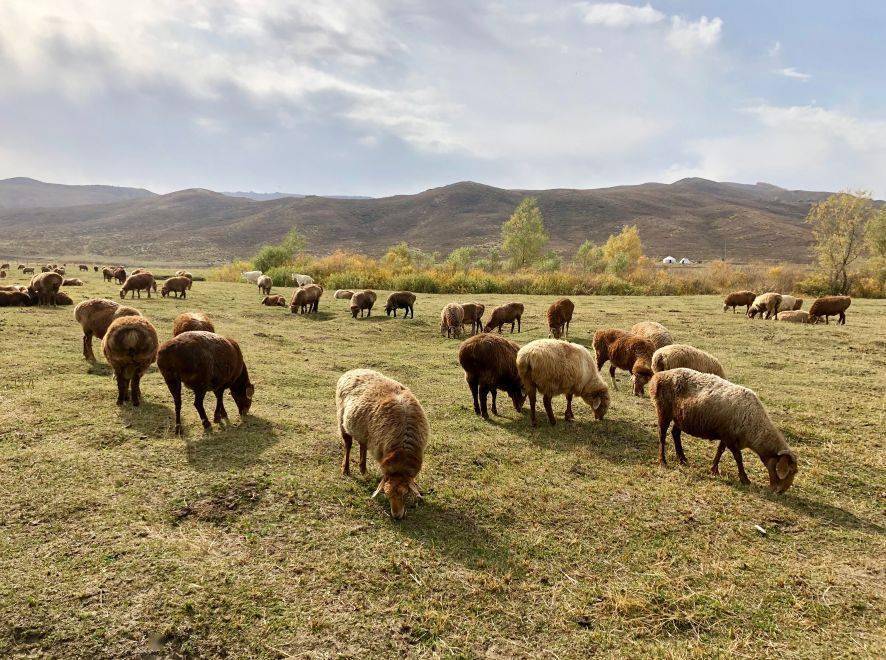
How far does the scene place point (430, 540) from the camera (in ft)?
16.4

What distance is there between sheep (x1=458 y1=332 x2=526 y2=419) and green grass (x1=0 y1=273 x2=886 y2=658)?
2.11ft

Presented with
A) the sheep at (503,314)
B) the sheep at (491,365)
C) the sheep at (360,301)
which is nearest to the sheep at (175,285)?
the sheep at (360,301)

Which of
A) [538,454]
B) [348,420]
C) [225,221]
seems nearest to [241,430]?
[348,420]

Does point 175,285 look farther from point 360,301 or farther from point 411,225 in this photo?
point 411,225

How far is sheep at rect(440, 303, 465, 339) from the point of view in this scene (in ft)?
58.6

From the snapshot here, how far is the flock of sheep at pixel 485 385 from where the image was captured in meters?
5.55

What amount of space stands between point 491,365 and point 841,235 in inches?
1609

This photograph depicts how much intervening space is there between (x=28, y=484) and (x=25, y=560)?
1.61 metres

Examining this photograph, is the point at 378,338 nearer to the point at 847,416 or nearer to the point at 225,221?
the point at 847,416

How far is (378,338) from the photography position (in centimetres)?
1730

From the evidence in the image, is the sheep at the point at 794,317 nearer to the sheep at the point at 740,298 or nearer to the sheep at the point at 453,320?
the sheep at the point at 740,298

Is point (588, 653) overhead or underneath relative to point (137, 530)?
underneath

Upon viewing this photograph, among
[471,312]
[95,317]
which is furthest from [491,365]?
[471,312]

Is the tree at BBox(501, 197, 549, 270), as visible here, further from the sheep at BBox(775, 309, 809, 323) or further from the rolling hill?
the rolling hill
